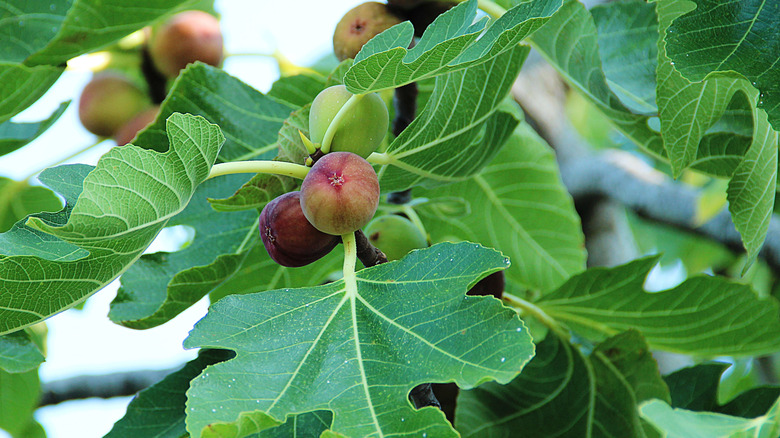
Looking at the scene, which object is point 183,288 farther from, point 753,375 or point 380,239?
point 753,375

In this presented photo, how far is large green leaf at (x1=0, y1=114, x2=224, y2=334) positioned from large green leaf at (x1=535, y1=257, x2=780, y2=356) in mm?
809

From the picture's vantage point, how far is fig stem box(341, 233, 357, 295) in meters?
1.03

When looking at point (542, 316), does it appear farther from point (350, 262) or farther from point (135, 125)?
point (135, 125)

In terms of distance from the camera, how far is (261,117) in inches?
55.9

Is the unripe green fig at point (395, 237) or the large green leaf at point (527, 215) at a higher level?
the unripe green fig at point (395, 237)

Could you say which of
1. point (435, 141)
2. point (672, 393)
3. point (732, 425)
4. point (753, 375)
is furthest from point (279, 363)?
point (753, 375)

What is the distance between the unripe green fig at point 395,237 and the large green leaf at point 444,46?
319 mm

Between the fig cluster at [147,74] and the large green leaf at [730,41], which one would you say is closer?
the large green leaf at [730,41]

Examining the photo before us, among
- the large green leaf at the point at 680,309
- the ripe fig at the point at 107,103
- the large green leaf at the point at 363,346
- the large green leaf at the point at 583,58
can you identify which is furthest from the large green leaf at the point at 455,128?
the ripe fig at the point at 107,103

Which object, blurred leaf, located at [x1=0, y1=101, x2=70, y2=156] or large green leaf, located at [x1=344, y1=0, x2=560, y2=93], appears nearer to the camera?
large green leaf, located at [x1=344, y1=0, x2=560, y2=93]

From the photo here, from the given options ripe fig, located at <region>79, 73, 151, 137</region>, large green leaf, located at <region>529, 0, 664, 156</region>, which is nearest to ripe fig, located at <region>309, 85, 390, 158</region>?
large green leaf, located at <region>529, 0, 664, 156</region>

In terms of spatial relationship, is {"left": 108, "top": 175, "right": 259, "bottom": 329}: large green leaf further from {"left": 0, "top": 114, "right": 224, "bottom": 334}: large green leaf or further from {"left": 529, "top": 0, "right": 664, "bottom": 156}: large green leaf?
{"left": 529, "top": 0, "right": 664, "bottom": 156}: large green leaf

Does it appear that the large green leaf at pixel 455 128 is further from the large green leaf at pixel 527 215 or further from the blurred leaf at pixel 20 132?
the blurred leaf at pixel 20 132

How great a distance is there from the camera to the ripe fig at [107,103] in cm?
185
